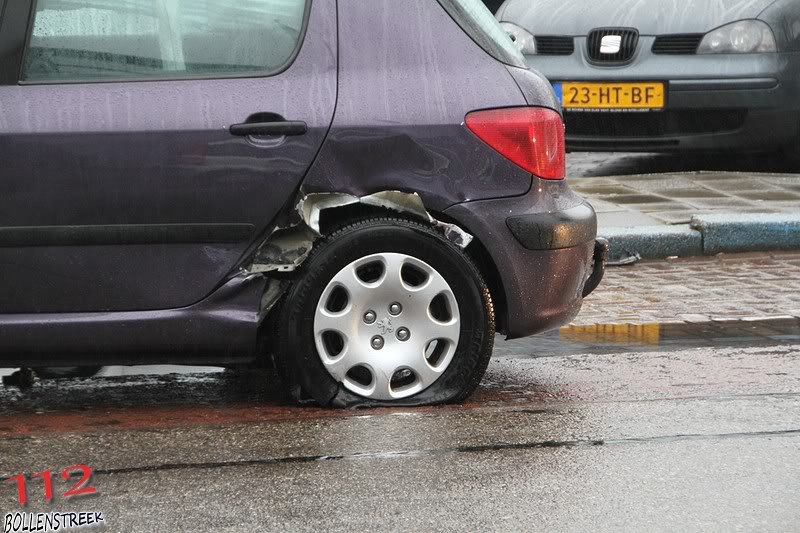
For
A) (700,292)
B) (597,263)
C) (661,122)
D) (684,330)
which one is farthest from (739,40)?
(597,263)

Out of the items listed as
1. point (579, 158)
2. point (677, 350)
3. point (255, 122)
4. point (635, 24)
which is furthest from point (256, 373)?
point (579, 158)

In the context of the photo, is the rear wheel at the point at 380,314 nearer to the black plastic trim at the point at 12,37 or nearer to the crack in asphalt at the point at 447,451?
the crack in asphalt at the point at 447,451

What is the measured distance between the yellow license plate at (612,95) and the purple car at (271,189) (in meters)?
4.65

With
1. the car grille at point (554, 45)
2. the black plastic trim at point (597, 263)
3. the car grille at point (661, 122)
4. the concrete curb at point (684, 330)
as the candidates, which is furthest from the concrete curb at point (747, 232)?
the black plastic trim at point (597, 263)

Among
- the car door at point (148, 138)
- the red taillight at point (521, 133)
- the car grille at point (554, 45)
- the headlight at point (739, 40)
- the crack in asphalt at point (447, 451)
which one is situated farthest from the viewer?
the car grille at point (554, 45)

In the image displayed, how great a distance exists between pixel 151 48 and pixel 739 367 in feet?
7.66

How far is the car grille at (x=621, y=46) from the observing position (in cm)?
927

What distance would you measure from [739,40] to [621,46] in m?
0.72

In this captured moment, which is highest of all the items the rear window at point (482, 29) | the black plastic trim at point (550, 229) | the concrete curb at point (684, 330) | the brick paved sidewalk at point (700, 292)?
the rear window at point (482, 29)

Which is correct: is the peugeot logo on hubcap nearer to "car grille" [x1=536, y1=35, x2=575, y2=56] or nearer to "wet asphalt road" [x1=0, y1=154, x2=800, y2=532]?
"wet asphalt road" [x1=0, y1=154, x2=800, y2=532]

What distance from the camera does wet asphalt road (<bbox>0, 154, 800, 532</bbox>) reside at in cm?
360

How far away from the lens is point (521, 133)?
4.56m

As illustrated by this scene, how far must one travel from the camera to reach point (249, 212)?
4.47 metres

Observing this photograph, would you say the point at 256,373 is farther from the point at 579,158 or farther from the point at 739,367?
the point at 579,158
